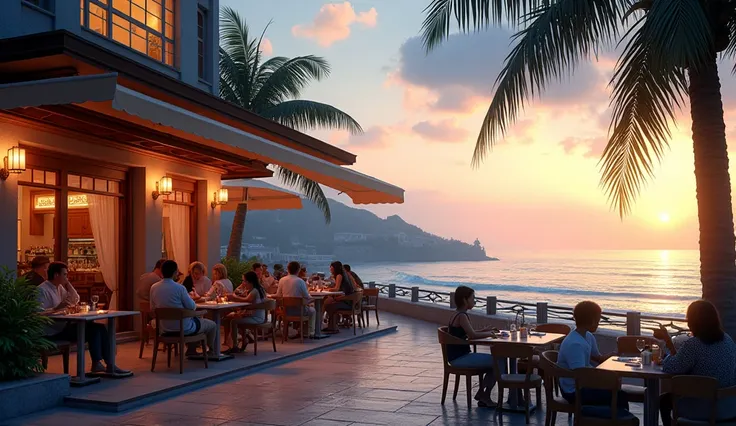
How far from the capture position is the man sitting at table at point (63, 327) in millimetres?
8438

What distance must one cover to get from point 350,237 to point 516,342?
9896 cm

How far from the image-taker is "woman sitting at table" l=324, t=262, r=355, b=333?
1387 cm

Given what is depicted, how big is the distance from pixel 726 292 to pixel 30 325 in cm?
701

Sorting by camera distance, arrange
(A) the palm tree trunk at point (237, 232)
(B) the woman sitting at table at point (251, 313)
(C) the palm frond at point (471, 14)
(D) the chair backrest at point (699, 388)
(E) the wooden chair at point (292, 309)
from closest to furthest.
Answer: (D) the chair backrest at point (699, 388), (C) the palm frond at point (471, 14), (B) the woman sitting at table at point (251, 313), (E) the wooden chair at point (292, 309), (A) the palm tree trunk at point (237, 232)

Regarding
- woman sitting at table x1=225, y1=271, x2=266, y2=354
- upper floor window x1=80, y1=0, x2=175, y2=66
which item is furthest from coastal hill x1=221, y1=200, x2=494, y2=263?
woman sitting at table x1=225, y1=271, x2=266, y2=354

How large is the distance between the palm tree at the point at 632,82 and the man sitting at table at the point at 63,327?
4.97m

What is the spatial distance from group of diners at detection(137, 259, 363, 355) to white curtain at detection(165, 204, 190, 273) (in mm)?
1631

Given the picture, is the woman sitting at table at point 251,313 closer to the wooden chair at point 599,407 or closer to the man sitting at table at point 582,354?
the man sitting at table at point 582,354

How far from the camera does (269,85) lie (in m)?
21.9

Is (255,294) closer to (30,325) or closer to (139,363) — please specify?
(139,363)

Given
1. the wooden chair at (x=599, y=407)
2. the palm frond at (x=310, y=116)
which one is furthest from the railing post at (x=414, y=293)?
the wooden chair at (x=599, y=407)

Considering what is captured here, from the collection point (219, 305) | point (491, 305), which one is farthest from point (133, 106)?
point (491, 305)

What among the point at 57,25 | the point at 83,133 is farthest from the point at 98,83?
the point at 57,25

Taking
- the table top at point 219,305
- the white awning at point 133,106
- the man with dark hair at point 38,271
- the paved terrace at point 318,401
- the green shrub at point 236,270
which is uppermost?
the white awning at point 133,106
